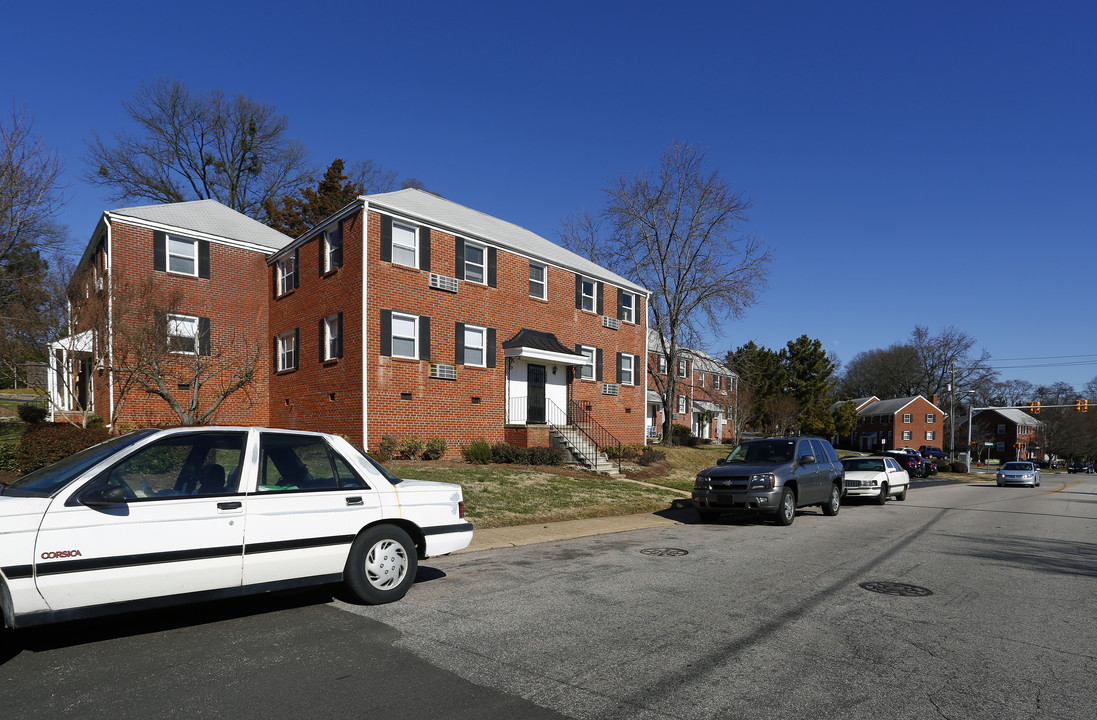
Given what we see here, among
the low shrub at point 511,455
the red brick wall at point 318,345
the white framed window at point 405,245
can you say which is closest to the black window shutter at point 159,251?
the red brick wall at point 318,345

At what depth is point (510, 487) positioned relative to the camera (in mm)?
15211

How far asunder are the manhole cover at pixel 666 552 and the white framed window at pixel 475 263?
14145 mm

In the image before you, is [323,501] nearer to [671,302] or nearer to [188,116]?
[671,302]

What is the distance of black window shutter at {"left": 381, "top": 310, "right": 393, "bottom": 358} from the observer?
19.5 metres

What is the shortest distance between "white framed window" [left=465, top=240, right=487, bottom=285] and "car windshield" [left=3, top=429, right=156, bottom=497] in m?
17.1

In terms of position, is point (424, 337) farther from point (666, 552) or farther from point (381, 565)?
point (381, 565)

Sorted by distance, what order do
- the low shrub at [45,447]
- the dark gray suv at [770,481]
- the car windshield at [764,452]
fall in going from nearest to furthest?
1. the low shrub at [45,447]
2. the dark gray suv at [770,481]
3. the car windshield at [764,452]

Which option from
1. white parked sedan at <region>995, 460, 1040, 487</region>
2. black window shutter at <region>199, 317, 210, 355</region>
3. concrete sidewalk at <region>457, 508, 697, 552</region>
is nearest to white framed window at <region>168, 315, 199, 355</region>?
black window shutter at <region>199, 317, 210, 355</region>

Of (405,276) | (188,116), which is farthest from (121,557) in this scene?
(188,116)

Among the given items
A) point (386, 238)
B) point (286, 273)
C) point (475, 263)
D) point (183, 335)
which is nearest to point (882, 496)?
point (475, 263)

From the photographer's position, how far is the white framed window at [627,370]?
29016 millimetres

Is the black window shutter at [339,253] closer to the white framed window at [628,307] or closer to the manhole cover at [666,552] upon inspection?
the white framed window at [628,307]

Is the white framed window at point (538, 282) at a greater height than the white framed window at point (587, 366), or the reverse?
the white framed window at point (538, 282)

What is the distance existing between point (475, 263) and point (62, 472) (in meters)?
18.0
